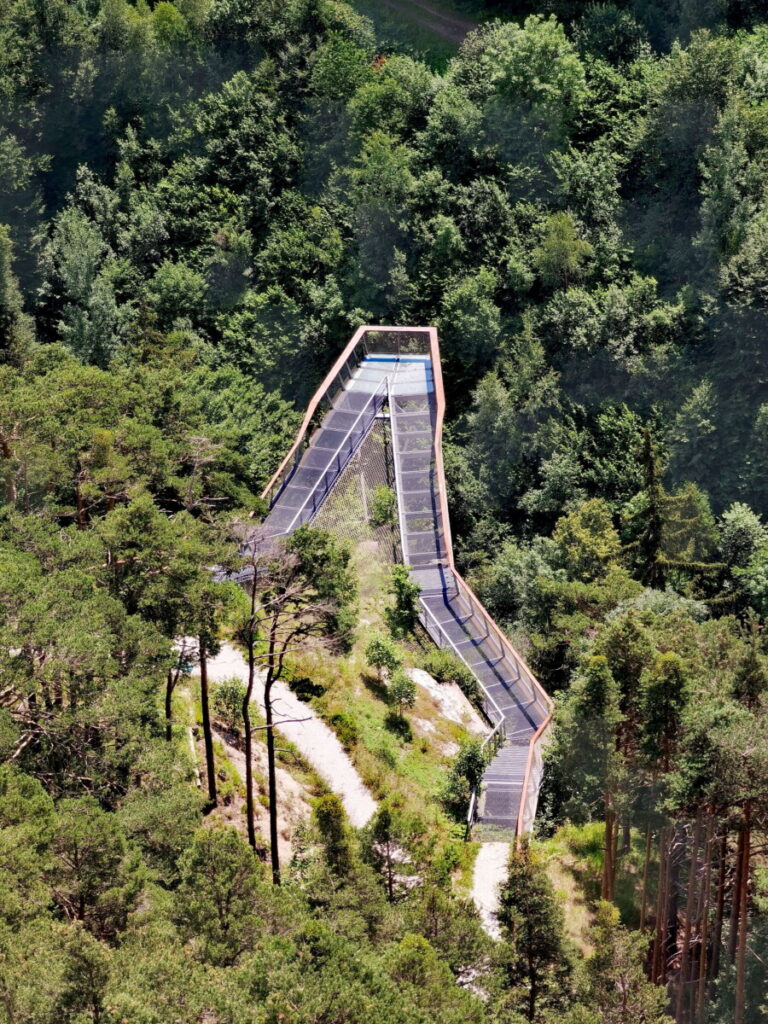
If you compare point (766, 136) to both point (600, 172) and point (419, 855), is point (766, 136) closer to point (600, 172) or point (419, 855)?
point (600, 172)

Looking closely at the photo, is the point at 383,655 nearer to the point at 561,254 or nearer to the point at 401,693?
the point at 401,693

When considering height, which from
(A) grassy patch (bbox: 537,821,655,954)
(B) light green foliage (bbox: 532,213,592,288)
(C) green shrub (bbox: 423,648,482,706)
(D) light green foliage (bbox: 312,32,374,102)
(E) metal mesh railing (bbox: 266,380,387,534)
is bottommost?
(A) grassy patch (bbox: 537,821,655,954)

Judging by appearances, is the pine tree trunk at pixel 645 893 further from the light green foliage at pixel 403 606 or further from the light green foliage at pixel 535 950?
the light green foliage at pixel 403 606

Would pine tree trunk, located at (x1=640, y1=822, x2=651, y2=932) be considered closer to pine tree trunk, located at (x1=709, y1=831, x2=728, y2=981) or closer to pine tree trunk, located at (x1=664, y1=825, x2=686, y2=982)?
pine tree trunk, located at (x1=664, y1=825, x2=686, y2=982)

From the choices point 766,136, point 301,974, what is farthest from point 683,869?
point 766,136

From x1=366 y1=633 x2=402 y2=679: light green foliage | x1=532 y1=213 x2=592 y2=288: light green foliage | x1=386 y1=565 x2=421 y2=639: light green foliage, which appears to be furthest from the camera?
x1=532 y1=213 x2=592 y2=288: light green foliage

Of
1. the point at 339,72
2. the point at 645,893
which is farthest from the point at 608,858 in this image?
the point at 339,72

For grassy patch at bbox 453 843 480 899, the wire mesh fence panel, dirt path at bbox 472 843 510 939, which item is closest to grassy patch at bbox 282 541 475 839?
grassy patch at bbox 453 843 480 899
